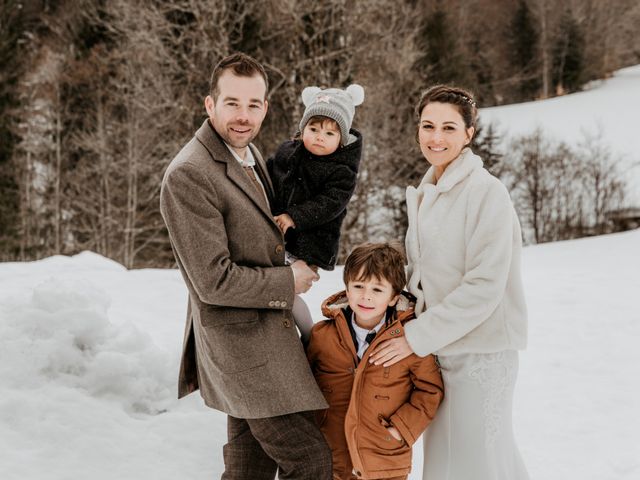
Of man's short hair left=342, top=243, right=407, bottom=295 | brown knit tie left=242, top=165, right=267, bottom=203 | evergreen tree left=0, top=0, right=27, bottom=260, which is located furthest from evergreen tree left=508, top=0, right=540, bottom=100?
brown knit tie left=242, top=165, right=267, bottom=203

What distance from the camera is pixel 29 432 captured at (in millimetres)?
3074

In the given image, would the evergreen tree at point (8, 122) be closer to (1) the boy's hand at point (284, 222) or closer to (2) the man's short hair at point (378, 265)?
(1) the boy's hand at point (284, 222)

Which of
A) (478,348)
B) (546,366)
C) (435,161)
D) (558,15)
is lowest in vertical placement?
(546,366)

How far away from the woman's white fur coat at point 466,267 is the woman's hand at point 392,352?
36 millimetres

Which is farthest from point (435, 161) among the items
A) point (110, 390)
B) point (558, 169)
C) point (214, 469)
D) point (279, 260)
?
point (558, 169)

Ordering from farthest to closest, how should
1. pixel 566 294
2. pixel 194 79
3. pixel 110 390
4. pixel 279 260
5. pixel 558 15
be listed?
pixel 558 15 → pixel 194 79 → pixel 566 294 → pixel 110 390 → pixel 279 260

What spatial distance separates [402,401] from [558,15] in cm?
4375

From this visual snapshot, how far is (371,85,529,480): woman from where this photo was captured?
236 centimetres

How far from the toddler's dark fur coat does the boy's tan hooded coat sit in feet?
1.03

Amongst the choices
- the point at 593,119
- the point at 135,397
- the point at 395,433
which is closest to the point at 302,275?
the point at 395,433

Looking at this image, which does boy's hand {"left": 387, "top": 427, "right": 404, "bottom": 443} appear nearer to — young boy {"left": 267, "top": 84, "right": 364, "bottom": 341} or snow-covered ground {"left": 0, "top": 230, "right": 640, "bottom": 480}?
young boy {"left": 267, "top": 84, "right": 364, "bottom": 341}

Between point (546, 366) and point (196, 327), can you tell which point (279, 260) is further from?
point (546, 366)

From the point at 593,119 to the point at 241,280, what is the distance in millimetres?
31602

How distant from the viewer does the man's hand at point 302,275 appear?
8.02ft
